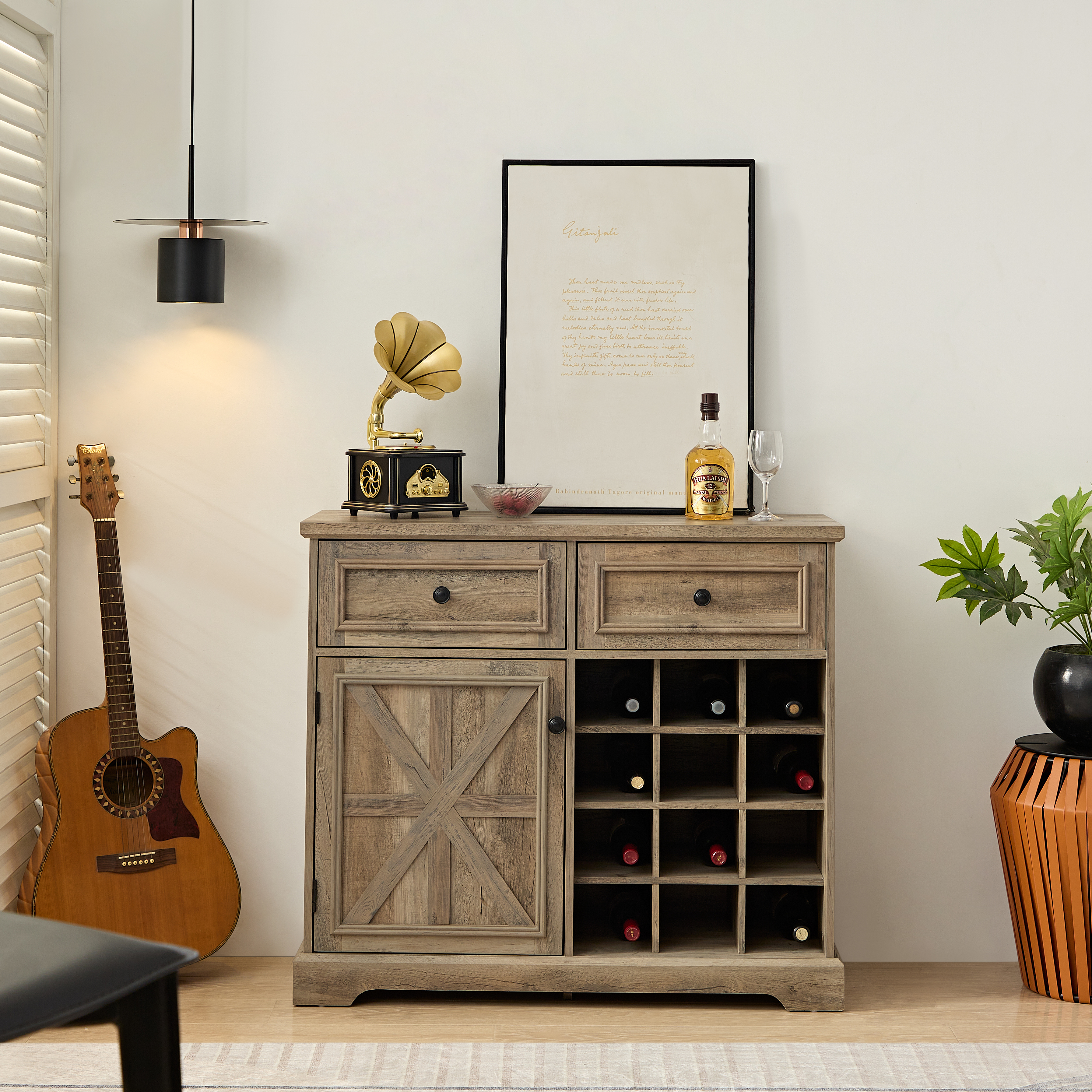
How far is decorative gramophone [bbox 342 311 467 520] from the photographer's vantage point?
246cm

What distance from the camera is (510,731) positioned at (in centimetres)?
243

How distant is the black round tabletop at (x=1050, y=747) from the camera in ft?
8.09

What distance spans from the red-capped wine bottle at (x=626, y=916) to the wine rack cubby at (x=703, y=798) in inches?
0.9

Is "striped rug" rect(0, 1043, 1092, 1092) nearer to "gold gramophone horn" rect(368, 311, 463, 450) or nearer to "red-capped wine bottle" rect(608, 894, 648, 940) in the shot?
"red-capped wine bottle" rect(608, 894, 648, 940)

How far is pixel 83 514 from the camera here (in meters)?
2.78

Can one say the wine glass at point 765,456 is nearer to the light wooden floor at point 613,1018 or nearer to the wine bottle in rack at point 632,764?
the wine bottle in rack at point 632,764

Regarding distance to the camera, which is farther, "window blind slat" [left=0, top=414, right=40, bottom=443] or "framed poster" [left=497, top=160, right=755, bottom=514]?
"framed poster" [left=497, top=160, right=755, bottom=514]

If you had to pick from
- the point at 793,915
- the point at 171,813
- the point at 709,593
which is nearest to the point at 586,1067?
the point at 793,915

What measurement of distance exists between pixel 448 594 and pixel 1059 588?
1463 millimetres

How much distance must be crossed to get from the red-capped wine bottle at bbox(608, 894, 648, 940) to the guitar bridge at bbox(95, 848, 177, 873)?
104 centimetres

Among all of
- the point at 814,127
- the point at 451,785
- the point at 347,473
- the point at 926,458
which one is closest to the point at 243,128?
the point at 347,473

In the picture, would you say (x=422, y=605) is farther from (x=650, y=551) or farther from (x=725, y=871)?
(x=725, y=871)

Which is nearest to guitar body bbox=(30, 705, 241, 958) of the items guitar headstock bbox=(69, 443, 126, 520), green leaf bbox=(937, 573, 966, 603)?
guitar headstock bbox=(69, 443, 126, 520)

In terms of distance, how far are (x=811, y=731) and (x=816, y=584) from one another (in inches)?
13.2
